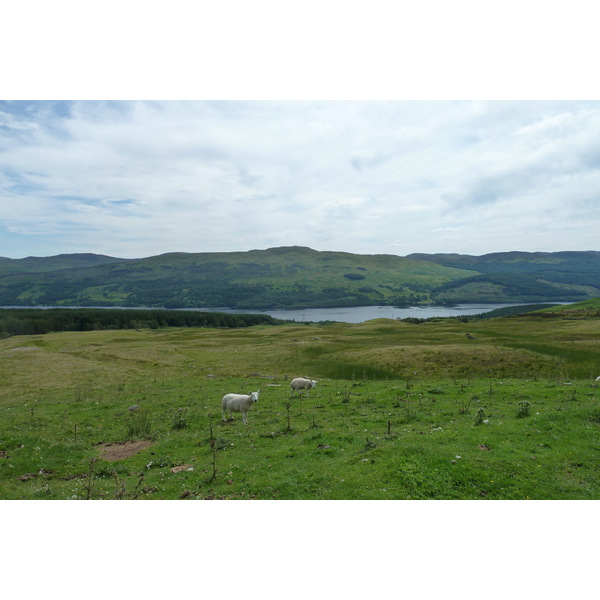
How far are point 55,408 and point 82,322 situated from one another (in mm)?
178487

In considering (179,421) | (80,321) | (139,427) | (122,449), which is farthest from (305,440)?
(80,321)

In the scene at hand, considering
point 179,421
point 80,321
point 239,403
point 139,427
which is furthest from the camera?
point 80,321

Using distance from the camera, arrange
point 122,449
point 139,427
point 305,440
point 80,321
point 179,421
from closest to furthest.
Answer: point 305,440, point 122,449, point 139,427, point 179,421, point 80,321

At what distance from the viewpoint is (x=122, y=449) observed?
57.2 ft

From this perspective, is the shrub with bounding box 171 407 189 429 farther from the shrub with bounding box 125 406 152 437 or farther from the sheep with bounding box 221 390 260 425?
the sheep with bounding box 221 390 260 425

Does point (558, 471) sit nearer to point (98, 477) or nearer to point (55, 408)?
point (98, 477)

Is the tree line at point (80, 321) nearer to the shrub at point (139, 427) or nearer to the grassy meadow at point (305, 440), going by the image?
the grassy meadow at point (305, 440)

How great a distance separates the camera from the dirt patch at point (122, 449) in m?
16.3

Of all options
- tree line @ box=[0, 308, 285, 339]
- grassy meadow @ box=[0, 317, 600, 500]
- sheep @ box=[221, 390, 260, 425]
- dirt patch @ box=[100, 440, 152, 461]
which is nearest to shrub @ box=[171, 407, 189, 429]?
grassy meadow @ box=[0, 317, 600, 500]

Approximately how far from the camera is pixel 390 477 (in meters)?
11.3

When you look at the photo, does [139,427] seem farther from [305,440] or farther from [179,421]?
[305,440]

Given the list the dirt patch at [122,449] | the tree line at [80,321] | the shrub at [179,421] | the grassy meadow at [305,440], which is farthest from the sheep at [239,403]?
the tree line at [80,321]

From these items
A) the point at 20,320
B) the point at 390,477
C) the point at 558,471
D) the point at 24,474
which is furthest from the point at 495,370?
the point at 20,320

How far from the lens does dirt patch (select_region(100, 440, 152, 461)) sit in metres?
16.3
